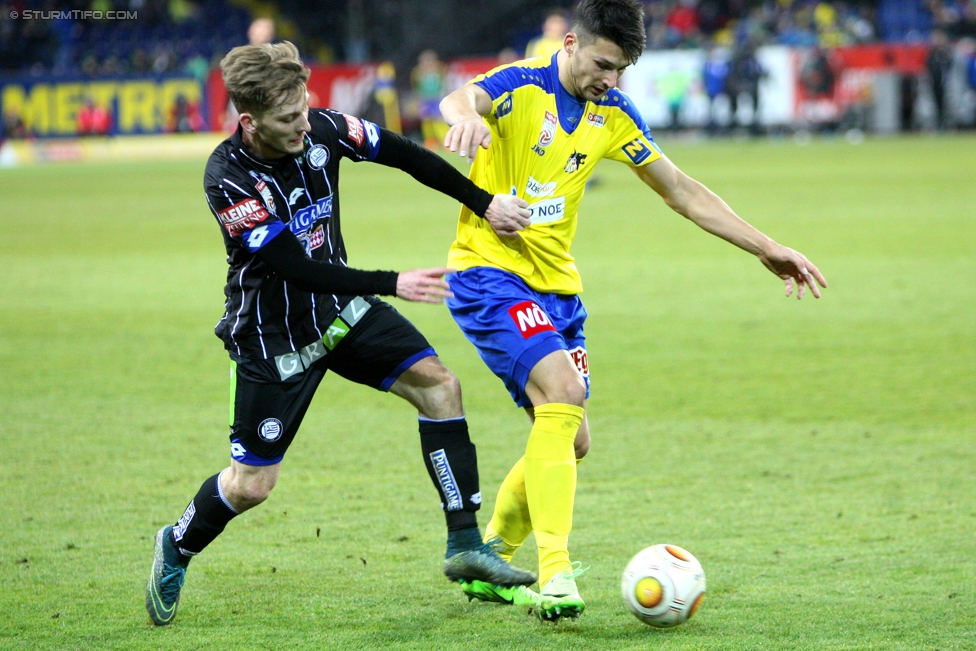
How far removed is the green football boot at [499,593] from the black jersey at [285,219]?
972 mm

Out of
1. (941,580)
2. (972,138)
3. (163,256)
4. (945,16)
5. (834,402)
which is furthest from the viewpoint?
(945,16)

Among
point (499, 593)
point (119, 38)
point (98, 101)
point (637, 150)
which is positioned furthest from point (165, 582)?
point (119, 38)

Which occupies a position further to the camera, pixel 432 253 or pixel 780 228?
pixel 780 228

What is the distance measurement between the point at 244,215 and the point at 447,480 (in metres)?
1.11

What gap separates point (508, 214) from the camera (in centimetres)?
392

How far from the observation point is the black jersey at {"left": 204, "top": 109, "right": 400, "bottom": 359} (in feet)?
12.6

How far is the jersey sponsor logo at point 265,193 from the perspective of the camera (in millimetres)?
3820

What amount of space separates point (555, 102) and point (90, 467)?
3.08 meters

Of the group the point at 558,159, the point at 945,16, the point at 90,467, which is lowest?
the point at 90,467

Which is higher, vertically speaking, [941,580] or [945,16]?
[945,16]

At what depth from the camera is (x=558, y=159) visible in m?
4.22

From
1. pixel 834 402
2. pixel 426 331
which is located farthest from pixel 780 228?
pixel 834 402

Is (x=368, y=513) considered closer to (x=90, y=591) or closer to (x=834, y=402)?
(x=90, y=591)

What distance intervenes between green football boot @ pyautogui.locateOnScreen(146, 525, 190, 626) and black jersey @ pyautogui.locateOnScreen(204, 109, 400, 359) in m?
0.71
